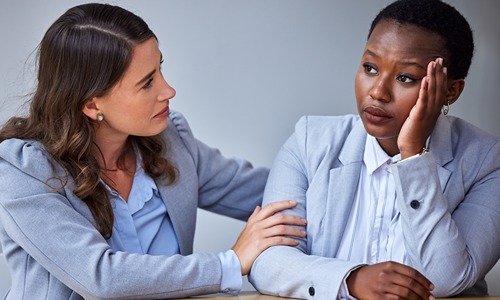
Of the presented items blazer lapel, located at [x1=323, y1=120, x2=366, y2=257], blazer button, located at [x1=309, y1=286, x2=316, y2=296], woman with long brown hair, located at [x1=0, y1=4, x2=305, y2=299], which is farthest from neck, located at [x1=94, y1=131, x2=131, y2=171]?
blazer button, located at [x1=309, y1=286, x2=316, y2=296]

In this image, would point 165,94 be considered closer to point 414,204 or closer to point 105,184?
point 105,184

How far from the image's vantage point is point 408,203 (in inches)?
75.0

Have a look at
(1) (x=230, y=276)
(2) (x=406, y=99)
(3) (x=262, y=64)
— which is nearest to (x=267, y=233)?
(1) (x=230, y=276)

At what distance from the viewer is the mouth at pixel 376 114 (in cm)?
196

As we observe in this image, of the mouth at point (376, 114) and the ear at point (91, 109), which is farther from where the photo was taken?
the ear at point (91, 109)

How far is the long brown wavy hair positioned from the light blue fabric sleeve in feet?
0.96

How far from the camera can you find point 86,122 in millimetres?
2113

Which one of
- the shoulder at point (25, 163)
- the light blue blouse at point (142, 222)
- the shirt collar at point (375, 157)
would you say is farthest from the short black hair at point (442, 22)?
the shoulder at point (25, 163)

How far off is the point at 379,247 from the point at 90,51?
84 cm

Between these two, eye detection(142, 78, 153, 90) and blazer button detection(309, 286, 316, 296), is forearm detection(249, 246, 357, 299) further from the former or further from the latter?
eye detection(142, 78, 153, 90)

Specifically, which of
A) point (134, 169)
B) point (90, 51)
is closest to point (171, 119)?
point (134, 169)

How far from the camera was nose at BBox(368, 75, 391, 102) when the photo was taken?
1.94 meters

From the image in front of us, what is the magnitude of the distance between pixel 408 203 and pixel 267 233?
0.34m

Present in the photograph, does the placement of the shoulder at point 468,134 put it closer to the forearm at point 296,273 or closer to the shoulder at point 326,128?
the shoulder at point 326,128
